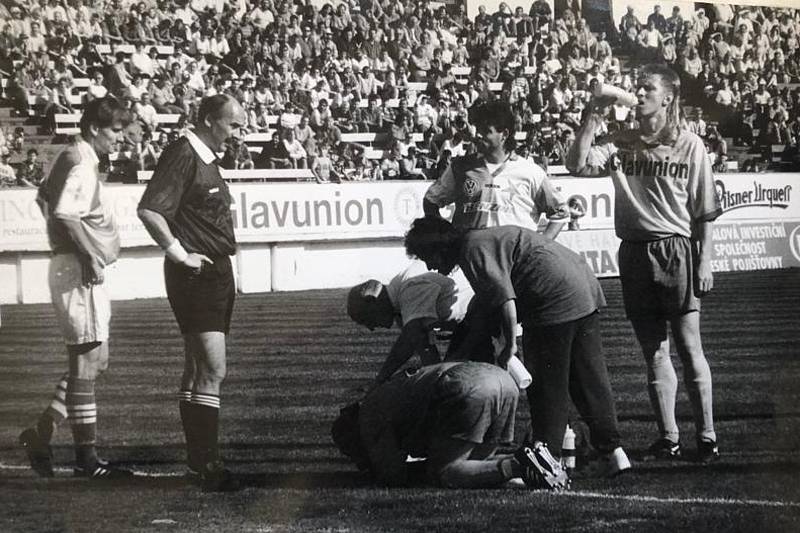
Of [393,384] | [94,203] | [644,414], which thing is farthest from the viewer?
[644,414]

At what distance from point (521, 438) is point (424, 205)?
691mm

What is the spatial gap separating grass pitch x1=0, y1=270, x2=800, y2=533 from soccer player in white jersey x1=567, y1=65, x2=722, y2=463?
0.05m

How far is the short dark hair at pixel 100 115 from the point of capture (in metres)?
2.79

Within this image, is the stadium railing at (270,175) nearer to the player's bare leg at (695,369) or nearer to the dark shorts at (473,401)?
the dark shorts at (473,401)

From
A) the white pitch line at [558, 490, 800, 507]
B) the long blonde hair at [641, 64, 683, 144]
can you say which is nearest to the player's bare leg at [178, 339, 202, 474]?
the white pitch line at [558, 490, 800, 507]

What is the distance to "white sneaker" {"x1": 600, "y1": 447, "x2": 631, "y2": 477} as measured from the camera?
308 cm

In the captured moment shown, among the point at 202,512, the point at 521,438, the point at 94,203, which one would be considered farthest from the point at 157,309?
the point at 521,438

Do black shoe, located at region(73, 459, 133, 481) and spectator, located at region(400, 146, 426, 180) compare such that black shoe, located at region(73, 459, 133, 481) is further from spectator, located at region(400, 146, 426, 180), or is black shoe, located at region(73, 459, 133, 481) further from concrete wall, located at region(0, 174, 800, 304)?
spectator, located at region(400, 146, 426, 180)

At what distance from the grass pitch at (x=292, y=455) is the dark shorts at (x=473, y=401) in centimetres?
16

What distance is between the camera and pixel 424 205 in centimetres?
317

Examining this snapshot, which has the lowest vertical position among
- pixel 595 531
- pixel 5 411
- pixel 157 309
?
pixel 595 531

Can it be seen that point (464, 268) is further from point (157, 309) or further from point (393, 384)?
point (157, 309)

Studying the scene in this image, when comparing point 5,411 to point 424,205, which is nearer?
point 5,411

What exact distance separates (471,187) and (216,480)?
1034 millimetres
